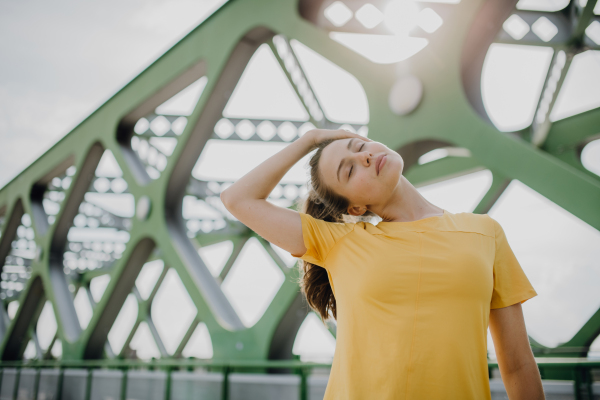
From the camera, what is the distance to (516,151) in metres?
4.36

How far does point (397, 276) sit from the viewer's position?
5.66 ft

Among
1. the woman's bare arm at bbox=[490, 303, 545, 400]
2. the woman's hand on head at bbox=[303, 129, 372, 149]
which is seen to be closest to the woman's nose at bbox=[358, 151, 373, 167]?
the woman's hand on head at bbox=[303, 129, 372, 149]

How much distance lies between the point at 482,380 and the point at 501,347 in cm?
21

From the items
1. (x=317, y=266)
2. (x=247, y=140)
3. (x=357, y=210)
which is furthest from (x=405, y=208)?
(x=247, y=140)

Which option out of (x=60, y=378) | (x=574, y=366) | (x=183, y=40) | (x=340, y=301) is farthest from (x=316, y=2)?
(x=60, y=378)

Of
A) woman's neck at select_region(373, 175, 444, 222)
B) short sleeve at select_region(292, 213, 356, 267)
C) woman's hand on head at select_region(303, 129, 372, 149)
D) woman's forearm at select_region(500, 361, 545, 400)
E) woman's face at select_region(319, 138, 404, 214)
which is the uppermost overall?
woman's hand on head at select_region(303, 129, 372, 149)

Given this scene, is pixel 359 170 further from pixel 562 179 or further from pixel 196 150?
pixel 196 150

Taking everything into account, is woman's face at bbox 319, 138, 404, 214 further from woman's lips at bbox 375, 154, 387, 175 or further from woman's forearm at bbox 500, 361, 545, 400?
woman's forearm at bbox 500, 361, 545, 400

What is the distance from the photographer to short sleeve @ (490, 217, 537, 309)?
6.00 feet

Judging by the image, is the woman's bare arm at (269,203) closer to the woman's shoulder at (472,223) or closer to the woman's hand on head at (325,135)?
the woman's hand on head at (325,135)

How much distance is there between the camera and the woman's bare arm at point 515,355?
179 cm

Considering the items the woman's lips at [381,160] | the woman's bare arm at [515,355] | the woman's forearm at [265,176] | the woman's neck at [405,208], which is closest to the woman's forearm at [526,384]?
the woman's bare arm at [515,355]

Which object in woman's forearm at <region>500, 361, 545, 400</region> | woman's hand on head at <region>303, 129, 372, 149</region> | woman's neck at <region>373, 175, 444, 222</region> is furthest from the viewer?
woman's hand on head at <region>303, 129, 372, 149</region>

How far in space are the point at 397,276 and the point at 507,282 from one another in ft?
1.40
